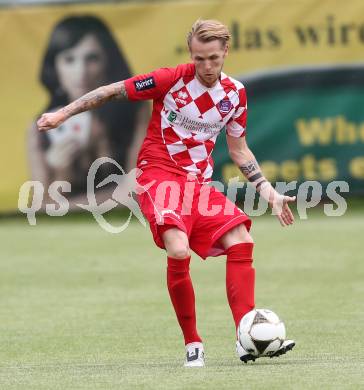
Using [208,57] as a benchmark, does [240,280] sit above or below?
below

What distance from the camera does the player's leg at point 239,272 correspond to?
21.2 feet

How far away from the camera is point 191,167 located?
6633 millimetres

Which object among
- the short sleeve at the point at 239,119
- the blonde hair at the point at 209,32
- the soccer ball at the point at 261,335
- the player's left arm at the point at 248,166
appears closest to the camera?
the soccer ball at the point at 261,335

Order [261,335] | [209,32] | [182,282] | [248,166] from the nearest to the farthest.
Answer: [261,335], [209,32], [182,282], [248,166]

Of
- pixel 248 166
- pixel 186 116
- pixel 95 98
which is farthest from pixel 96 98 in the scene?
pixel 248 166

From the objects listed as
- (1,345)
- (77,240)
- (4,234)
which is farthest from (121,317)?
(4,234)

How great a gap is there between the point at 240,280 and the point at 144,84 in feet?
3.78

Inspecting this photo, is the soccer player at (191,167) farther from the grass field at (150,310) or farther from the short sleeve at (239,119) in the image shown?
the grass field at (150,310)

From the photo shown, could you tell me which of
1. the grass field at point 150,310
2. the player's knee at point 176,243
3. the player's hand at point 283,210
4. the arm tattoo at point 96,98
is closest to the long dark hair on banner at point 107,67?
the grass field at point 150,310

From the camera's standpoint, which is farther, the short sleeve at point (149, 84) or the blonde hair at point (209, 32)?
the short sleeve at point (149, 84)

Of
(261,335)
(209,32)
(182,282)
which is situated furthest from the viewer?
(182,282)

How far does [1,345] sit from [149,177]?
4.68 feet

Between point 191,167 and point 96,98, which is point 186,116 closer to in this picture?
point 191,167

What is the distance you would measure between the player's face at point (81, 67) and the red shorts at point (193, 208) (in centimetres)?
858
